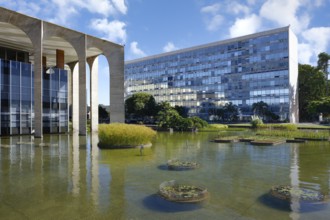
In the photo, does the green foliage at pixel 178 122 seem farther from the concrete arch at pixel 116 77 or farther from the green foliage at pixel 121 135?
the green foliage at pixel 121 135

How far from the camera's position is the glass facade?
31.2 metres

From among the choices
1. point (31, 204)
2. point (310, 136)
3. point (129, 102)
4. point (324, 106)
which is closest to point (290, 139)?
point (310, 136)

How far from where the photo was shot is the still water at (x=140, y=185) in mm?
6566

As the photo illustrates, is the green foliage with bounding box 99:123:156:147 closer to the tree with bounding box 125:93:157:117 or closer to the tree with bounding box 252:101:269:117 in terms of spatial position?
the tree with bounding box 125:93:157:117

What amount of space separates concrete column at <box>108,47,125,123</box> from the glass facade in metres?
6.71

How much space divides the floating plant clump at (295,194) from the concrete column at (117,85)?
102 feet

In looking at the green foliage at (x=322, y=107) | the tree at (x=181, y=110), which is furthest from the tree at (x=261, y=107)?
the tree at (x=181, y=110)

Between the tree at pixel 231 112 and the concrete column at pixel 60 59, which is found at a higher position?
the concrete column at pixel 60 59

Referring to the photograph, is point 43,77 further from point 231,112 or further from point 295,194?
point 231,112

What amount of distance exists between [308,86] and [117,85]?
68664 mm

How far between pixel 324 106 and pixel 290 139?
40.6 m

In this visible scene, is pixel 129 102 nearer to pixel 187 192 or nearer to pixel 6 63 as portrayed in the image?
pixel 6 63

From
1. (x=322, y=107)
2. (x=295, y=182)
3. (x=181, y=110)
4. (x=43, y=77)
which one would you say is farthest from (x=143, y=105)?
(x=295, y=182)

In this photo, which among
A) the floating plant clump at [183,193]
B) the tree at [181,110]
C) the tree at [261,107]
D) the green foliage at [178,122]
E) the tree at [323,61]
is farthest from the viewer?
the tree at [261,107]
